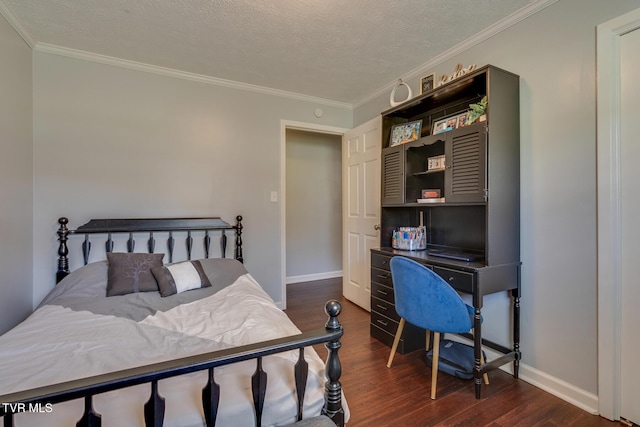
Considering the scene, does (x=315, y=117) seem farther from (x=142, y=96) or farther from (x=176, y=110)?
(x=142, y=96)

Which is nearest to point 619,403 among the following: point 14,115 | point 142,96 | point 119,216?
point 119,216

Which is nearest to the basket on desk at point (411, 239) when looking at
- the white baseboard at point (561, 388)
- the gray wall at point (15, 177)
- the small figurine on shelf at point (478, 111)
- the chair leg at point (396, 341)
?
the chair leg at point (396, 341)

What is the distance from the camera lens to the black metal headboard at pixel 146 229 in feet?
7.93

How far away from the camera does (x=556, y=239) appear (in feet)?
6.10

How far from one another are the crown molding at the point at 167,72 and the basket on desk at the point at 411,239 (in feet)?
6.57

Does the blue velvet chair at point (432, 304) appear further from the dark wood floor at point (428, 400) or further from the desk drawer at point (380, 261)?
the desk drawer at point (380, 261)

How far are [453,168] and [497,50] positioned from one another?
3.20ft

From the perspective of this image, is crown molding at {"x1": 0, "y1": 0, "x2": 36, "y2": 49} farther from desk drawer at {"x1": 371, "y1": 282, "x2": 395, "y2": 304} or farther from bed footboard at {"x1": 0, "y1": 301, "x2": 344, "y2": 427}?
desk drawer at {"x1": 371, "y1": 282, "x2": 395, "y2": 304}

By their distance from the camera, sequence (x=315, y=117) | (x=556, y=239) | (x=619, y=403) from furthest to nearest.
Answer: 1. (x=315, y=117)
2. (x=556, y=239)
3. (x=619, y=403)

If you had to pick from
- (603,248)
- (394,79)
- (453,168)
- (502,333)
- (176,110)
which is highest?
(394,79)

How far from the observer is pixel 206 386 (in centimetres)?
88

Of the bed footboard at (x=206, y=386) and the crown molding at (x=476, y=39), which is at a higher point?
the crown molding at (x=476, y=39)

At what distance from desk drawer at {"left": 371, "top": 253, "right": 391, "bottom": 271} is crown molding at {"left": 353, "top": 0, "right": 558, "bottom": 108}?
5.91ft

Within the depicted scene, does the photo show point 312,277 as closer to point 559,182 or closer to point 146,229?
point 146,229
